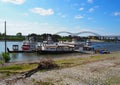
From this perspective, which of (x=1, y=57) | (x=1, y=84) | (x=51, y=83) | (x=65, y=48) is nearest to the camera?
(x=1, y=84)

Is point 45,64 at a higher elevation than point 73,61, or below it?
higher

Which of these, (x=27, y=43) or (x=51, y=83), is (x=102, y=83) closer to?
(x=51, y=83)

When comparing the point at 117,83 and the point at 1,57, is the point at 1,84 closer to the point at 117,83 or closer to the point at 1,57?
the point at 117,83

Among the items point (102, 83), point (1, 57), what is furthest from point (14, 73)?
point (1, 57)

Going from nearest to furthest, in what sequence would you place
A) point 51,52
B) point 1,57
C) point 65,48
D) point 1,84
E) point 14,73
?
point 1,84 < point 14,73 < point 1,57 < point 51,52 < point 65,48

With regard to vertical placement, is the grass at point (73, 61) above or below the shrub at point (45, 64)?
below

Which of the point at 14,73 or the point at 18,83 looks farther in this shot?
the point at 14,73

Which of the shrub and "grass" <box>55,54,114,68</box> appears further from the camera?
"grass" <box>55,54,114,68</box>

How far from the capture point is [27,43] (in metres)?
83.2

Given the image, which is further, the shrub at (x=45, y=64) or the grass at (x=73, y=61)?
the grass at (x=73, y=61)

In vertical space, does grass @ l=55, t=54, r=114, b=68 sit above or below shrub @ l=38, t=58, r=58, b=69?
below

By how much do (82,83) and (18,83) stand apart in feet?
16.1

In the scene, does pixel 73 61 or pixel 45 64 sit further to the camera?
pixel 73 61

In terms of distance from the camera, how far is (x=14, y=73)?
65.0ft
